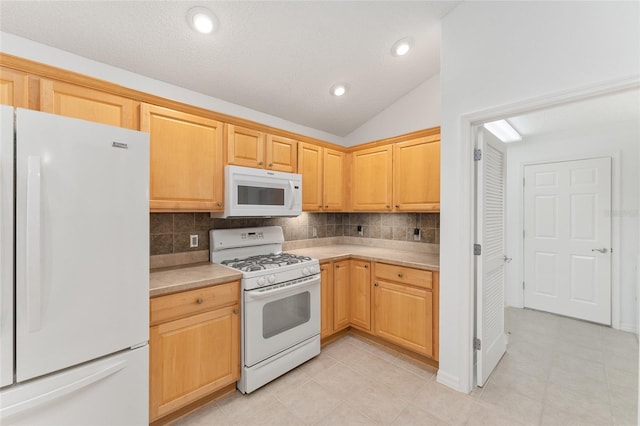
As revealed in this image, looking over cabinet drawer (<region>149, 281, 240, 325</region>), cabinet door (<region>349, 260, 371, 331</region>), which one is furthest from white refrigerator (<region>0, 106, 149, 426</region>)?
cabinet door (<region>349, 260, 371, 331</region>)

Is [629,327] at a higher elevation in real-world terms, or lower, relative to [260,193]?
lower

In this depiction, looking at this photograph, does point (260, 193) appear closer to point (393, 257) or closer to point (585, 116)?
point (393, 257)

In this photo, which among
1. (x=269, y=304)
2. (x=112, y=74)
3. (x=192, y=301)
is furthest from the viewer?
(x=269, y=304)

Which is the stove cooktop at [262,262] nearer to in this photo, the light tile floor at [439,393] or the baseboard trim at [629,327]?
the light tile floor at [439,393]

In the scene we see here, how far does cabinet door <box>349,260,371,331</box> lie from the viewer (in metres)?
2.76

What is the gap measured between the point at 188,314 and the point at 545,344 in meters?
3.36

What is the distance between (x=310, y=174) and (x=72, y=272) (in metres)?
2.17

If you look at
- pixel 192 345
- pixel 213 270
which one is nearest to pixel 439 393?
pixel 192 345

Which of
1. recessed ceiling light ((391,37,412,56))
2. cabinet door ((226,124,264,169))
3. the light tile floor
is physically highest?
recessed ceiling light ((391,37,412,56))

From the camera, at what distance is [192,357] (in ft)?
5.87

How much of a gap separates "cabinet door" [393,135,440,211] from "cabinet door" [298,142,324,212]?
0.84 meters

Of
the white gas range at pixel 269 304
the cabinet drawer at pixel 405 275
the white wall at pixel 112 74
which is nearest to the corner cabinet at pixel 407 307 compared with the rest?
the cabinet drawer at pixel 405 275

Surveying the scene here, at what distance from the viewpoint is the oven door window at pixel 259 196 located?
2.31 m

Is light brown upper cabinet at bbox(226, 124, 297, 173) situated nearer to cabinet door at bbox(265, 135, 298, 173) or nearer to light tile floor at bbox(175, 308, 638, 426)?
cabinet door at bbox(265, 135, 298, 173)
